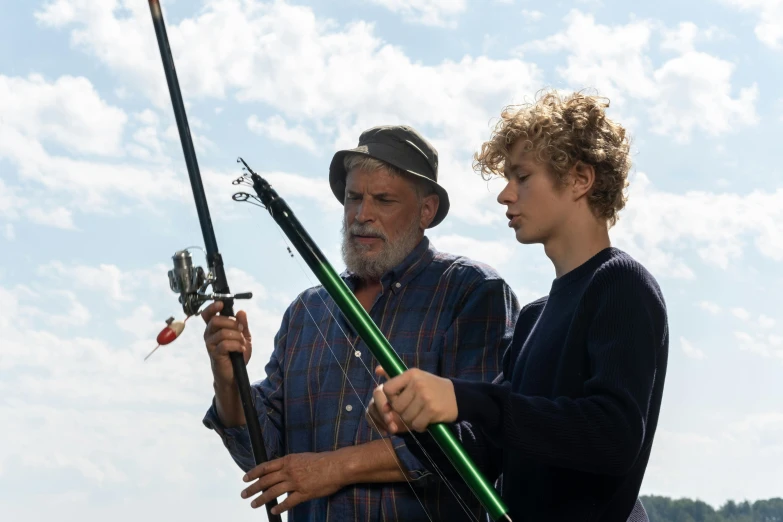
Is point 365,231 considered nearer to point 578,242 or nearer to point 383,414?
point 578,242

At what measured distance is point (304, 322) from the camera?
513 centimetres

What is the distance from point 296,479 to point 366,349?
2.27 feet

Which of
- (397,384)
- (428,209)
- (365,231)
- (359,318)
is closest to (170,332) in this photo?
(359,318)

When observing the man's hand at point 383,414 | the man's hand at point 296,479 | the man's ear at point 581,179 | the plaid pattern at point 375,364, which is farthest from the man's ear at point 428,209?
the man's hand at point 383,414

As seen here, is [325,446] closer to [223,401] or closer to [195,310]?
[223,401]

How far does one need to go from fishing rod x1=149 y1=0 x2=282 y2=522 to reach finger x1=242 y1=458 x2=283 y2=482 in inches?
2.8

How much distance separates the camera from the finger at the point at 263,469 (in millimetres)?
4238

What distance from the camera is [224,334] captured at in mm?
4012

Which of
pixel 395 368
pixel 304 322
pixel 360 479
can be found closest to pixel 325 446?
pixel 360 479

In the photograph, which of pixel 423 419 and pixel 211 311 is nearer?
pixel 423 419

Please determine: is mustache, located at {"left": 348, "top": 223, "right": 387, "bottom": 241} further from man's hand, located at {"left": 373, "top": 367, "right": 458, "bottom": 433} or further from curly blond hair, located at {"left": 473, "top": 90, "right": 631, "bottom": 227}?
man's hand, located at {"left": 373, "top": 367, "right": 458, "bottom": 433}

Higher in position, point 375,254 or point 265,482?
point 375,254

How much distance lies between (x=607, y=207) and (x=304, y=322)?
6.56ft

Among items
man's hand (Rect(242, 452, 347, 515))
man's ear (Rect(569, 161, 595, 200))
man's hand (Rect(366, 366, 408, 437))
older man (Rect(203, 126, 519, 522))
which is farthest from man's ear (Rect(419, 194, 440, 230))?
man's hand (Rect(366, 366, 408, 437))
